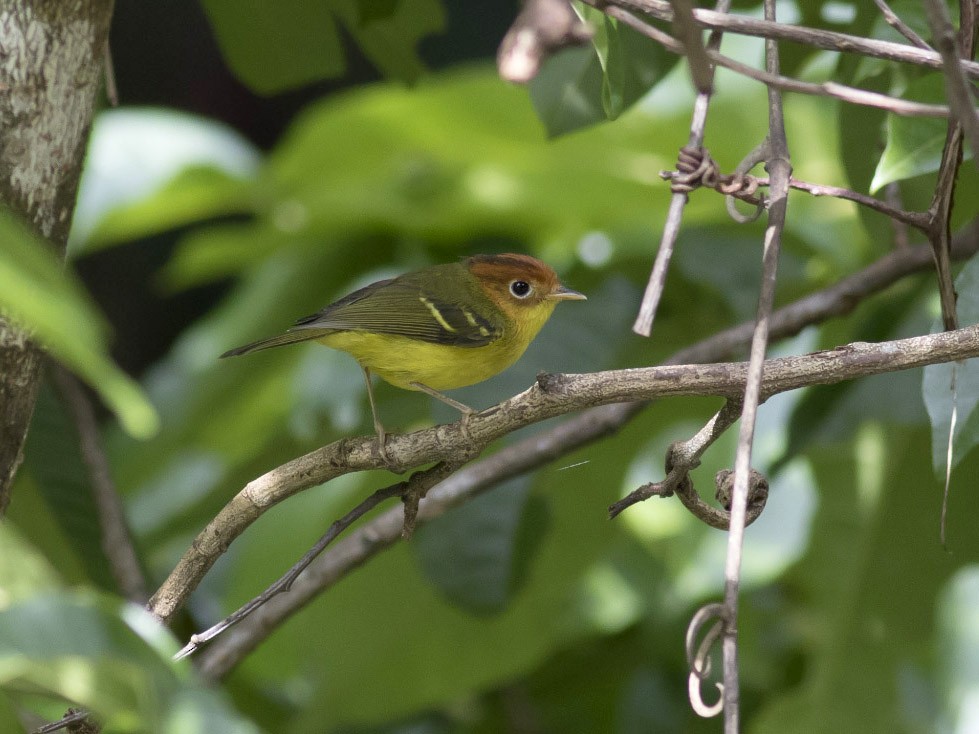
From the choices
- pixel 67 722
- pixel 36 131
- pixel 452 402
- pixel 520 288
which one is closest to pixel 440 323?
pixel 520 288

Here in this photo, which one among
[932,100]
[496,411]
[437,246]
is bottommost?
[437,246]

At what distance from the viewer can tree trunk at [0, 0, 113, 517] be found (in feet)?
5.48

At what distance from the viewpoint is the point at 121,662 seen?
1.03 meters

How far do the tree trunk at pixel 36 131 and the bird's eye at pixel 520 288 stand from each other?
1.56 meters

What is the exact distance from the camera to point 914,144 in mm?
1851

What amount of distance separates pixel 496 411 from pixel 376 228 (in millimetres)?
2082

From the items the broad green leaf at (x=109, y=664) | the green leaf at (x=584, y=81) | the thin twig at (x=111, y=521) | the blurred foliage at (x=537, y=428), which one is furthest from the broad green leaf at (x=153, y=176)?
the broad green leaf at (x=109, y=664)

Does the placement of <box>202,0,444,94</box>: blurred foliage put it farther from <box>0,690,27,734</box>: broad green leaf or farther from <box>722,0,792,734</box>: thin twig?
<box>0,690,27,734</box>: broad green leaf

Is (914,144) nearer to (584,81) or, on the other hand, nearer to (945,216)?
(945,216)

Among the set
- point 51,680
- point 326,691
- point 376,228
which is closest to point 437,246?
point 376,228

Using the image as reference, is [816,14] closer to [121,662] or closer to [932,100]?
[932,100]

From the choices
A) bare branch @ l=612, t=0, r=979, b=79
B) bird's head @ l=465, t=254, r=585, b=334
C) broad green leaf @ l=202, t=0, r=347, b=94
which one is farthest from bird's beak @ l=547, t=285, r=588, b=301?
bare branch @ l=612, t=0, r=979, b=79

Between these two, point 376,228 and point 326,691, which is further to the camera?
point 376,228

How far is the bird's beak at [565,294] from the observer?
299cm
